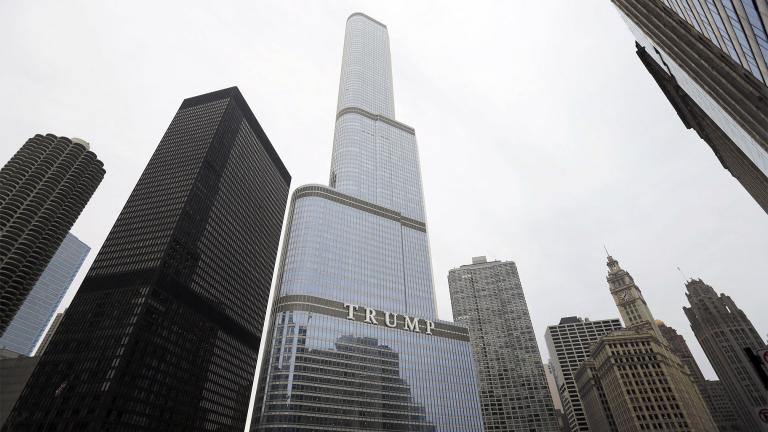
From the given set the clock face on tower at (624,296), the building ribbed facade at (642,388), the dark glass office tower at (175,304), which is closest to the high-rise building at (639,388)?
the building ribbed facade at (642,388)

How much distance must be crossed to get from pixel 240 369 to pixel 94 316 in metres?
62.1

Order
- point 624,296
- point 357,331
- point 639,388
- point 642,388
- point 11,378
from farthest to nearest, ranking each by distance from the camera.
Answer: point 624,296 < point 11,378 < point 639,388 < point 642,388 < point 357,331

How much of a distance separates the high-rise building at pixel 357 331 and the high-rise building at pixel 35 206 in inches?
4198

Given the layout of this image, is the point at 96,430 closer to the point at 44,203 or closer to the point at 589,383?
the point at 44,203

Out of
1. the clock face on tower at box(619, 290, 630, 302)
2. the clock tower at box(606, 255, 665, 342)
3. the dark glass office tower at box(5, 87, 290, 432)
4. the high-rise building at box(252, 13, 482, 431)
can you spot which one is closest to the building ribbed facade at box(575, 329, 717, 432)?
the clock tower at box(606, 255, 665, 342)

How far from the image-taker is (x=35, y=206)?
Result: 171250mm

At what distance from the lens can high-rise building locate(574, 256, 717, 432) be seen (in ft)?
419

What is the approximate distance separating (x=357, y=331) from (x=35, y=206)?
15447cm

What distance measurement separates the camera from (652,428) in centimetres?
12619

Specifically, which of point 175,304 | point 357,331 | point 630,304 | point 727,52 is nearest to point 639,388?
point 630,304

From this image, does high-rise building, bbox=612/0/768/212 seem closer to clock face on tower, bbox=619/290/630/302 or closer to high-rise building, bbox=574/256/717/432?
high-rise building, bbox=574/256/717/432

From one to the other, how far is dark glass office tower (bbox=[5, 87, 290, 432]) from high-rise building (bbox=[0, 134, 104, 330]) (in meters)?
47.4

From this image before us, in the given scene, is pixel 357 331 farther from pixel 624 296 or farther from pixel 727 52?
pixel 624 296

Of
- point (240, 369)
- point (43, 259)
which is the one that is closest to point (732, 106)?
point (240, 369)
